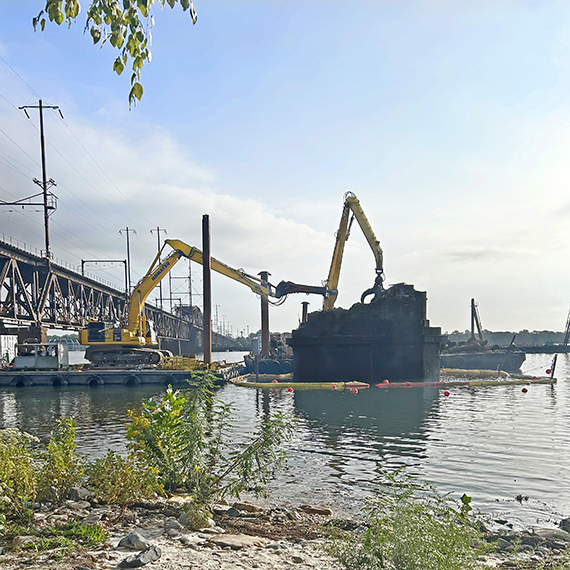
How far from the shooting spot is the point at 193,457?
8195mm

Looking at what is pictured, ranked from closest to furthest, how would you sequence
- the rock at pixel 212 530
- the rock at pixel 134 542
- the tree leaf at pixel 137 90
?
the tree leaf at pixel 137 90, the rock at pixel 134 542, the rock at pixel 212 530

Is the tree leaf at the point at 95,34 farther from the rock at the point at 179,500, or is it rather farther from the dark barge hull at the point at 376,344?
the dark barge hull at the point at 376,344

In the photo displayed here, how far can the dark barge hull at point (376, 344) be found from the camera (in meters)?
40.3

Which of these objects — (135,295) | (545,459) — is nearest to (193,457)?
(545,459)

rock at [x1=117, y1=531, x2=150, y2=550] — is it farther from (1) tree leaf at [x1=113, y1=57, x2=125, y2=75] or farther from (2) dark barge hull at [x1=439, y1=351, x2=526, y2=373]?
(2) dark barge hull at [x1=439, y1=351, x2=526, y2=373]

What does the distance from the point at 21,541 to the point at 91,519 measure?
1.23 metres

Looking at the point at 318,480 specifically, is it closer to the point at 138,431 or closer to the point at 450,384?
the point at 138,431

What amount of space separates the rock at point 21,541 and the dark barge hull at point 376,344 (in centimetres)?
3530

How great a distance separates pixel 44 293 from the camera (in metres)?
51.1

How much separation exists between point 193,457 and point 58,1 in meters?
6.22

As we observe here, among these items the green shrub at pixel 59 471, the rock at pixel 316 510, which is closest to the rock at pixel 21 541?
the green shrub at pixel 59 471

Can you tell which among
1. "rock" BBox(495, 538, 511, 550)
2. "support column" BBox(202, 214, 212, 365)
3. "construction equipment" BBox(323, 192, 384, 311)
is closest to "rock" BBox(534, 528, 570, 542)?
"rock" BBox(495, 538, 511, 550)

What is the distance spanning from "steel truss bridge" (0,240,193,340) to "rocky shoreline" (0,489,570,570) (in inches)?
1643

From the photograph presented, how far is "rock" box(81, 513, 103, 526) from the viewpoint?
7.12 meters
